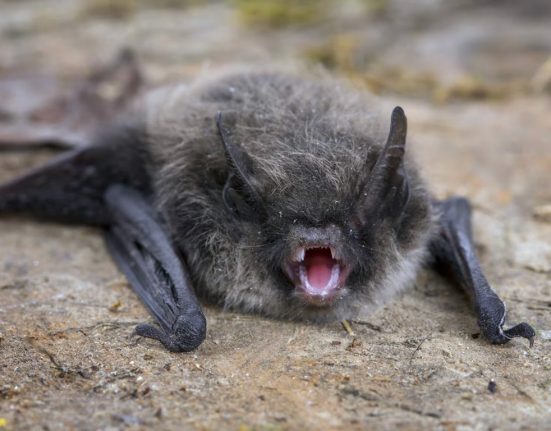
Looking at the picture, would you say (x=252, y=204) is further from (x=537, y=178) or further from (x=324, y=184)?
(x=537, y=178)

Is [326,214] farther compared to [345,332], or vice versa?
[345,332]

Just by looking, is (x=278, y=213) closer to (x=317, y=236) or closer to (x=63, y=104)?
(x=317, y=236)

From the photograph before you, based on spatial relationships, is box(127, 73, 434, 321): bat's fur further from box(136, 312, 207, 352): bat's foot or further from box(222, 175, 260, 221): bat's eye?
box(136, 312, 207, 352): bat's foot

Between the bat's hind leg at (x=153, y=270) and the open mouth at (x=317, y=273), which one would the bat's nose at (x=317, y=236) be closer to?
the open mouth at (x=317, y=273)

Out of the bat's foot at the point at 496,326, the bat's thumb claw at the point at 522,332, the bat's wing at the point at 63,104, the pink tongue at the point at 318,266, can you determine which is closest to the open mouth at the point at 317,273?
the pink tongue at the point at 318,266

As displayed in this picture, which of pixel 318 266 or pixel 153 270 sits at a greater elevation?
pixel 318 266

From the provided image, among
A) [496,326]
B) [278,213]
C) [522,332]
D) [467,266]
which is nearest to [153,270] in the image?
[278,213]
